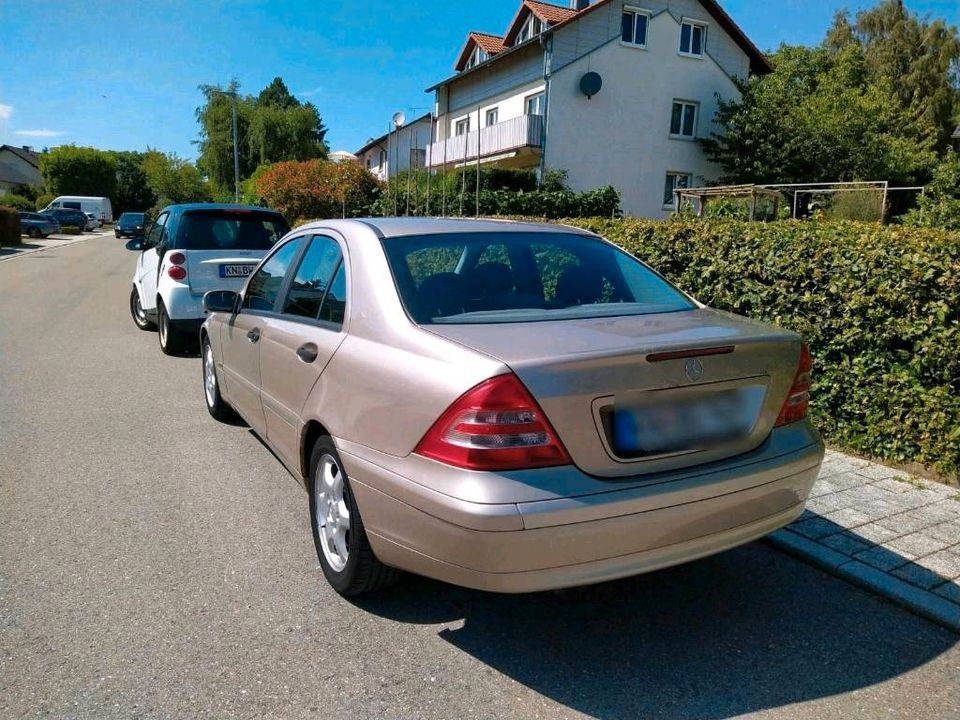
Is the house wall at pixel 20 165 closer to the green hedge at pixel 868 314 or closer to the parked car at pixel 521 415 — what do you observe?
the green hedge at pixel 868 314

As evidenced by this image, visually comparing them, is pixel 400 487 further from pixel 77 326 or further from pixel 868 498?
pixel 77 326

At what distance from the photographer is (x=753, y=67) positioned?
103ft

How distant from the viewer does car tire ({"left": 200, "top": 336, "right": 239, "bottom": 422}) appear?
5.93 meters

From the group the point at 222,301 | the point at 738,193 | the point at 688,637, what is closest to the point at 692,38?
the point at 738,193

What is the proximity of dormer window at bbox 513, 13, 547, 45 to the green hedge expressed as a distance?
25.1 meters

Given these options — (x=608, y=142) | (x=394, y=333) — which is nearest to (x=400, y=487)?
(x=394, y=333)

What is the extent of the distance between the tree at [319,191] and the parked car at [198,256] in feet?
55.0

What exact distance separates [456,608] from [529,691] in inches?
26.0

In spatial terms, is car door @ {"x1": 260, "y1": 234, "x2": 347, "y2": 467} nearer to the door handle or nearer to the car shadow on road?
the door handle

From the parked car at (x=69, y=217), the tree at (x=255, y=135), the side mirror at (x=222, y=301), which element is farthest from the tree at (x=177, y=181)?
the side mirror at (x=222, y=301)

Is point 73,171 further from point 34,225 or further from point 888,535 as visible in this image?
point 888,535

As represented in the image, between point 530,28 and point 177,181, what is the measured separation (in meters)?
34.0

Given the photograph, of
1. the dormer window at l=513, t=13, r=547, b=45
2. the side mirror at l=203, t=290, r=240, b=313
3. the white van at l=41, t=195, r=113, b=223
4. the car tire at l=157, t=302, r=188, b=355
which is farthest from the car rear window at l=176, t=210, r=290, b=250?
the white van at l=41, t=195, r=113, b=223

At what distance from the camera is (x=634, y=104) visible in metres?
28.4
